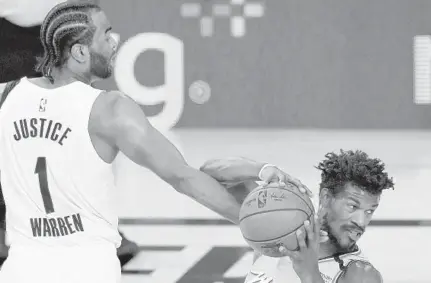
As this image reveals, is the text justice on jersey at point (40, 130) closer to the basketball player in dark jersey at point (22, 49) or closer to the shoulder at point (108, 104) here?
the shoulder at point (108, 104)

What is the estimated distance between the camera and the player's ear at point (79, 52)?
2701mm

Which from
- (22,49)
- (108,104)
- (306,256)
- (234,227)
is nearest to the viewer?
(306,256)

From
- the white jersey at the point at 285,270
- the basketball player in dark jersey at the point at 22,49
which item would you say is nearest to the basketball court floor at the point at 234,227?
the basketball player in dark jersey at the point at 22,49

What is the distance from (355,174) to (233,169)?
1.36 ft

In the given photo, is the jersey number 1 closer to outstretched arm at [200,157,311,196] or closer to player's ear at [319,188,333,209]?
outstretched arm at [200,157,311,196]

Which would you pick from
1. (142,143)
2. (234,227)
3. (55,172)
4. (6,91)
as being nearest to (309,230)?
(142,143)

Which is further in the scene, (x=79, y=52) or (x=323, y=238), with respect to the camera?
(x=323, y=238)

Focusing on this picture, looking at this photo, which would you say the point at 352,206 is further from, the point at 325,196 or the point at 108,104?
the point at 108,104

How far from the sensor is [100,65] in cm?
273

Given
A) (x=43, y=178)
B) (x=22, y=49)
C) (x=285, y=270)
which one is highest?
(x=22, y=49)

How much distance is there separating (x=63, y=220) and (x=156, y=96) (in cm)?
524

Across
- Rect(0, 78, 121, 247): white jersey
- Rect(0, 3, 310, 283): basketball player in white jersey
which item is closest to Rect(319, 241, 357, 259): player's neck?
Rect(0, 3, 310, 283): basketball player in white jersey

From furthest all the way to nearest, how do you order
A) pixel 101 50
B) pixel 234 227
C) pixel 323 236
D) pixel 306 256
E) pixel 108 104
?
pixel 234 227, pixel 323 236, pixel 101 50, pixel 108 104, pixel 306 256

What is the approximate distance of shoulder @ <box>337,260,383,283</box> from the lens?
2.69 metres
